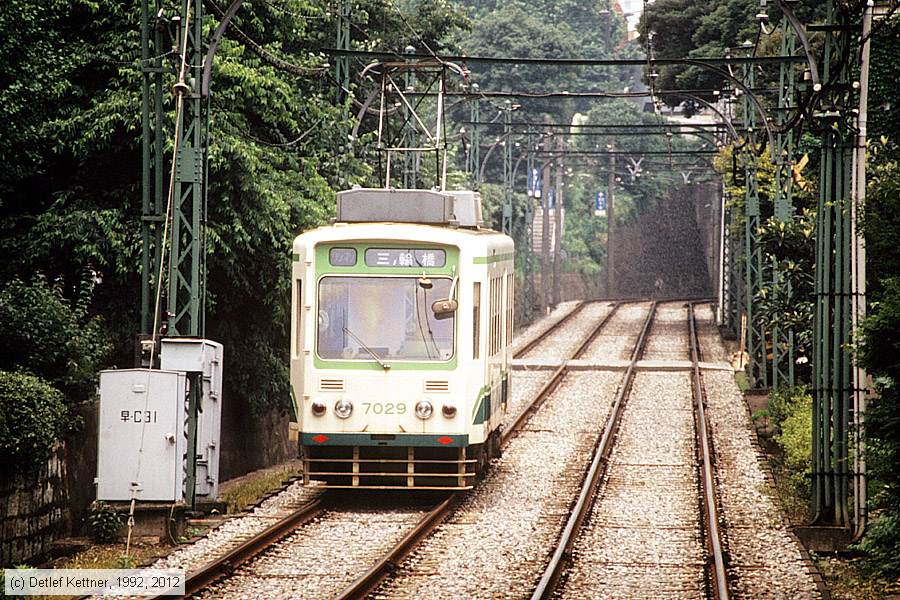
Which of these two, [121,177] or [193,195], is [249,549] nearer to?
[193,195]

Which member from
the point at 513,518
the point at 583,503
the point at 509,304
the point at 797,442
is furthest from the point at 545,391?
the point at 513,518

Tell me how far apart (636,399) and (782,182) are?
17.8 ft

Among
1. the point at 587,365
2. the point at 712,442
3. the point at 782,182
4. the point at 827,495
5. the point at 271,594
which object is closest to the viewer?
the point at 271,594

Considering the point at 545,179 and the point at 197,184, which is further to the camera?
the point at 545,179

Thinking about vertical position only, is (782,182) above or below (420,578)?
above

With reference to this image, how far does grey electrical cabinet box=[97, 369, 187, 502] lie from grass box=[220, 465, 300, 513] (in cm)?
188

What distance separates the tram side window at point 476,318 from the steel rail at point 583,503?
6.93ft

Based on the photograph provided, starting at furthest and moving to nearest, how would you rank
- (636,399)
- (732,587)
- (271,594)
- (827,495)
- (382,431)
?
1. (636,399)
2. (382,431)
3. (827,495)
4. (732,587)
5. (271,594)

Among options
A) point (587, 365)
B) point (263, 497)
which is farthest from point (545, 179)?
point (263, 497)

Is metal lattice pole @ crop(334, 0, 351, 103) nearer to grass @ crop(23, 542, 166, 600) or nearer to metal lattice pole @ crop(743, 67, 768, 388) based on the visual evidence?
metal lattice pole @ crop(743, 67, 768, 388)

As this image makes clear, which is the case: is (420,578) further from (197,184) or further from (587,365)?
(587,365)

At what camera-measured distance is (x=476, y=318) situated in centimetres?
1705

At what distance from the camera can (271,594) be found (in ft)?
39.9

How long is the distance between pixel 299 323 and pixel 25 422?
3600 mm
